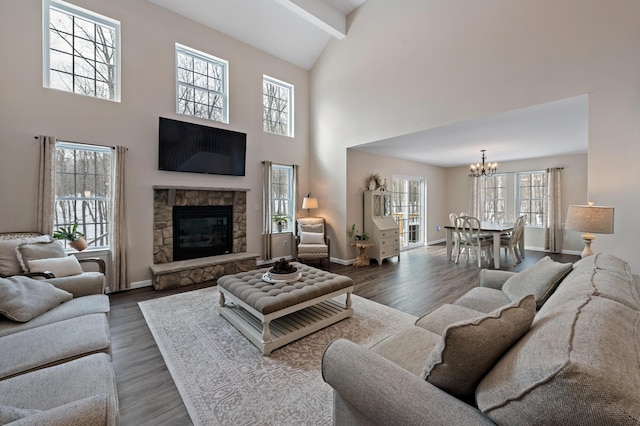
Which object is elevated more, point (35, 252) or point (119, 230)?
point (119, 230)

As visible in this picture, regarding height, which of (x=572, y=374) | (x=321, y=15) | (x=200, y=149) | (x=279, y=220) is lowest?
(x=572, y=374)

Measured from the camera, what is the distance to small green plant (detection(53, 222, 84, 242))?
350 centimetres

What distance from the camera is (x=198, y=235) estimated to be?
4840 mm

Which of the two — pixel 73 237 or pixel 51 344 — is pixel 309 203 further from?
pixel 51 344

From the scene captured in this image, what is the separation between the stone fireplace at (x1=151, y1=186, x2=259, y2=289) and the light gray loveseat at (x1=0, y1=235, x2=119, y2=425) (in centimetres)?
165

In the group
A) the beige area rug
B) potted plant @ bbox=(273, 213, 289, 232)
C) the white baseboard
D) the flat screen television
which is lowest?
the beige area rug

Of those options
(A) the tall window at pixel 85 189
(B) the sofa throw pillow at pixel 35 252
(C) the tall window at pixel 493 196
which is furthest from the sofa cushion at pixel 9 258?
(C) the tall window at pixel 493 196

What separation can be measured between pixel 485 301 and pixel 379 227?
139 inches

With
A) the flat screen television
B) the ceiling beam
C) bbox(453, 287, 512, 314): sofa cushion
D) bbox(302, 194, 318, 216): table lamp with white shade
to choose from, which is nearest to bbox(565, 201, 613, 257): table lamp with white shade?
bbox(453, 287, 512, 314): sofa cushion

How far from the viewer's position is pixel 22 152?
3.37m

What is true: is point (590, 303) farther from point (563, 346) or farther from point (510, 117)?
point (510, 117)

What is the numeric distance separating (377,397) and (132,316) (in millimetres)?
3241

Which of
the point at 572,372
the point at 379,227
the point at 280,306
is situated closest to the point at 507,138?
the point at 379,227

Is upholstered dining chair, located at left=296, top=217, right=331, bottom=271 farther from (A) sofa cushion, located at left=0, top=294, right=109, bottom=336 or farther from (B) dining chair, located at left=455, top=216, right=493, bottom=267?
(A) sofa cushion, located at left=0, top=294, right=109, bottom=336
